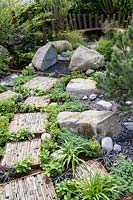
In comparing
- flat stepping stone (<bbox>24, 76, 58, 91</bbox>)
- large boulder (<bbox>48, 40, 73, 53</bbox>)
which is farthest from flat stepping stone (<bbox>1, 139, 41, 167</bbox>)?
large boulder (<bbox>48, 40, 73, 53</bbox>)

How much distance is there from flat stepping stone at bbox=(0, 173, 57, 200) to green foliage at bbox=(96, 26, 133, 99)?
1056mm

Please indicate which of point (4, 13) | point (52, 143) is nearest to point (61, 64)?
point (4, 13)

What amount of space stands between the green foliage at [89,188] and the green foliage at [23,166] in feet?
1.13

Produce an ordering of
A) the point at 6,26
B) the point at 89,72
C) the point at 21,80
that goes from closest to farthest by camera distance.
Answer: the point at 21,80 < the point at 89,72 < the point at 6,26

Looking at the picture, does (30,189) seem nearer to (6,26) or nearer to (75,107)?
(75,107)

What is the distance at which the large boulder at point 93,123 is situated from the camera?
3.20 m

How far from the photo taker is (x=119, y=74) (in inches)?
126

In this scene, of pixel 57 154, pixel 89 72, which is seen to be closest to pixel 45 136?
pixel 57 154

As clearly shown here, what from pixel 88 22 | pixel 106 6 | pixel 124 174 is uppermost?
pixel 106 6

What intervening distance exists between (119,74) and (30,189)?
52.4 inches

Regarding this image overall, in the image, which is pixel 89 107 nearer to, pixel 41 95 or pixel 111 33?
pixel 41 95

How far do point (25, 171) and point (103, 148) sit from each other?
0.74 m

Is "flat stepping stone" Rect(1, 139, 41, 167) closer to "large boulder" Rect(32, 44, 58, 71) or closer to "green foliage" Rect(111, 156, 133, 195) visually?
"green foliage" Rect(111, 156, 133, 195)

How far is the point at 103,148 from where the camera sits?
10.2 feet
